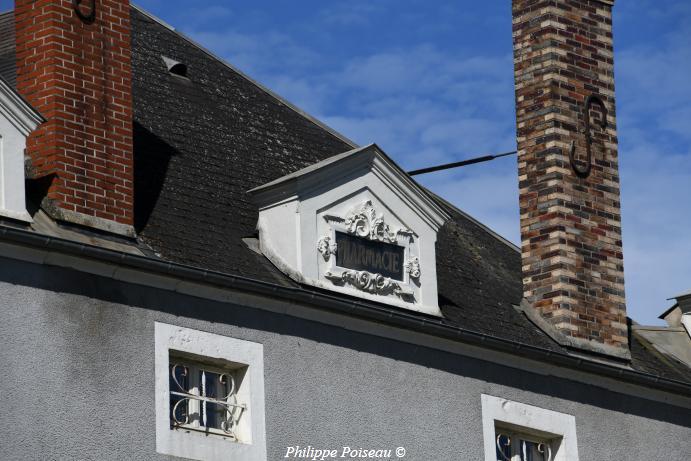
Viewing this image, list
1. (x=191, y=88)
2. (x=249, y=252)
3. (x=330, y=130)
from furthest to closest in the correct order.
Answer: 1. (x=330, y=130)
2. (x=191, y=88)
3. (x=249, y=252)

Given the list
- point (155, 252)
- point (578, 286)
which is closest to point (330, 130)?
point (578, 286)

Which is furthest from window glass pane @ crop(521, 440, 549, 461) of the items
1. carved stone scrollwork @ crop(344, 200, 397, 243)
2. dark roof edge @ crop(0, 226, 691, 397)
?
carved stone scrollwork @ crop(344, 200, 397, 243)

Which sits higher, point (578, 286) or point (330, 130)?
point (330, 130)

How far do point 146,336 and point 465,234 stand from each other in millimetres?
6622

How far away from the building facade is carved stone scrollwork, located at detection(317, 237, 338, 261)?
0.02 m

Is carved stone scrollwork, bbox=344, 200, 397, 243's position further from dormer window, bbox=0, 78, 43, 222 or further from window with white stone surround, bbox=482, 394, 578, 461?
dormer window, bbox=0, 78, 43, 222

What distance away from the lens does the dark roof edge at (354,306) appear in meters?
15.0

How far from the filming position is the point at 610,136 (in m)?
20.8

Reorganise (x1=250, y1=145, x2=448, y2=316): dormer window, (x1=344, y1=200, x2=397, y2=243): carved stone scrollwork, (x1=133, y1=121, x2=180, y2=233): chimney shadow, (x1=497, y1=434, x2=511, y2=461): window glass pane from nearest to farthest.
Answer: (x1=133, y1=121, x2=180, y2=233): chimney shadow, (x1=250, y1=145, x2=448, y2=316): dormer window, (x1=344, y1=200, x2=397, y2=243): carved stone scrollwork, (x1=497, y1=434, x2=511, y2=461): window glass pane

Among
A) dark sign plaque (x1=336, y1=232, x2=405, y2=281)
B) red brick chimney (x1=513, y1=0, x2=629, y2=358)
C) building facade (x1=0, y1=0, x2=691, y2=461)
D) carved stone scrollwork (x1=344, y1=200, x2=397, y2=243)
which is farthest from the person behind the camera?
red brick chimney (x1=513, y1=0, x2=629, y2=358)

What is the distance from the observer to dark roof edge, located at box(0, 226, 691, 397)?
15.0 metres

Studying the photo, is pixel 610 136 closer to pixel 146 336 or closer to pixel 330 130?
pixel 330 130

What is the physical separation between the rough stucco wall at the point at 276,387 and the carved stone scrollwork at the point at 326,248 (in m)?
0.75

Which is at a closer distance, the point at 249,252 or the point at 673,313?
the point at 249,252
